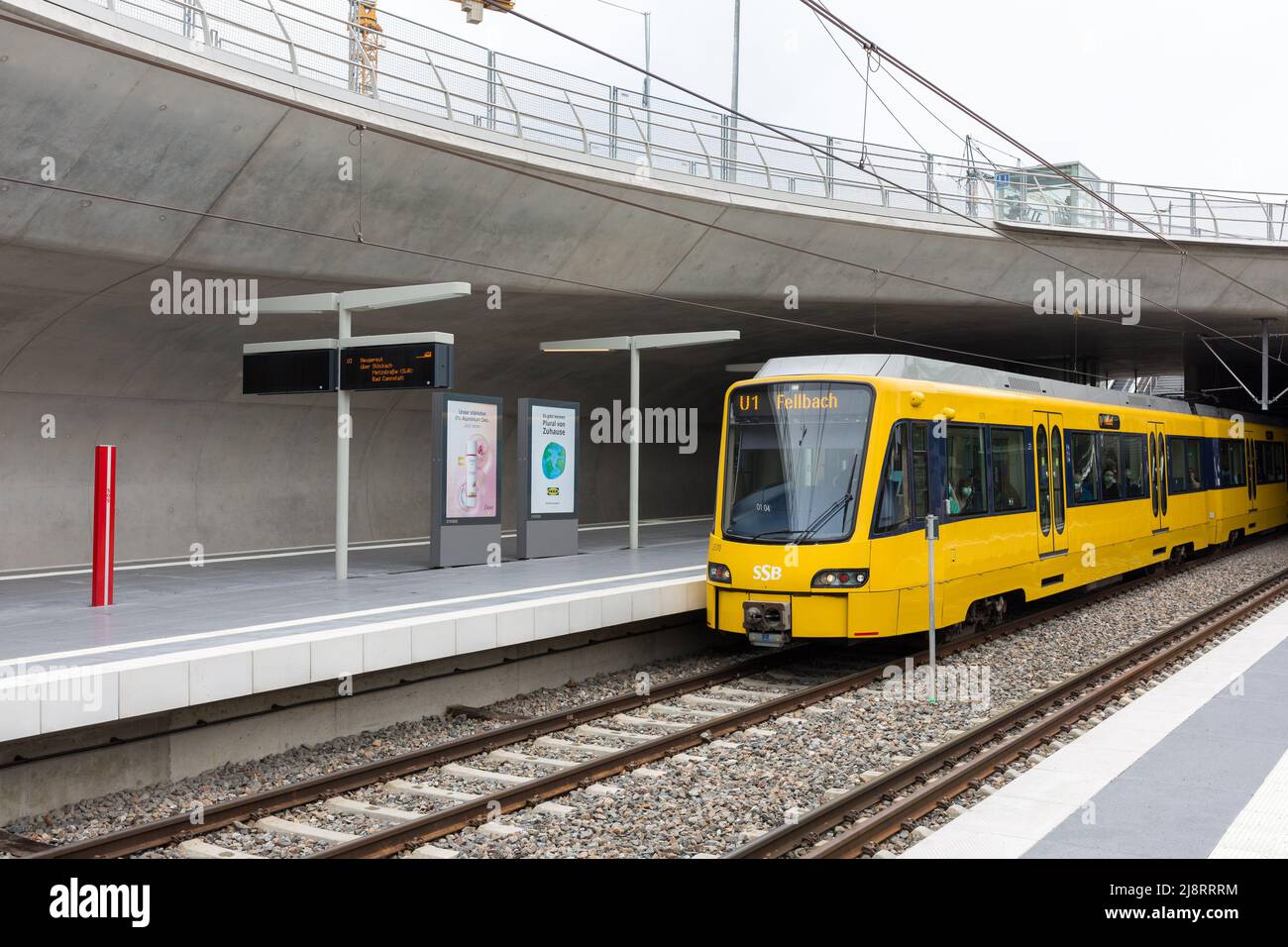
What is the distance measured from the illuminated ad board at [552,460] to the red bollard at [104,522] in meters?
6.04

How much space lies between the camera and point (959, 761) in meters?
8.27

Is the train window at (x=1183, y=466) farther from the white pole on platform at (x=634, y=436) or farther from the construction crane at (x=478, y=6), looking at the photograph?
the construction crane at (x=478, y=6)

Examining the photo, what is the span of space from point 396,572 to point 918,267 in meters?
12.9

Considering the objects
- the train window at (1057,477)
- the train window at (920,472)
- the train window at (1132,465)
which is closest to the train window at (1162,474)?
the train window at (1132,465)

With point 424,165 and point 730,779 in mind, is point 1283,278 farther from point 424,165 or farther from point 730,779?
point 730,779

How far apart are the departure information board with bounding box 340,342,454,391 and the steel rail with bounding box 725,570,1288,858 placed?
22.2ft

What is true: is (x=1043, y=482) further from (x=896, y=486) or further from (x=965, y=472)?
(x=896, y=486)

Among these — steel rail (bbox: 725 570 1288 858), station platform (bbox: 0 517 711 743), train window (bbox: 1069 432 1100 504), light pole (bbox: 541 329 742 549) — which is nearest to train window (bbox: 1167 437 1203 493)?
train window (bbox: 1069 432 1100 504)

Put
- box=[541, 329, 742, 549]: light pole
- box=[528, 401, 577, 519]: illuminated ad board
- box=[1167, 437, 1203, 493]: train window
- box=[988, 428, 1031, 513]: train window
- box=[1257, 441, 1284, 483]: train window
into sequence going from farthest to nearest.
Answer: box=[1257, 441, 1284, 483]: train window < box=[1167, 437, 1203, 493]: train window < box=[541, 329, 742, 549]: light pole < box=[528, 401, 577, 519]: illuminated ad board < box=[988, 428, 1031, 513]: train window

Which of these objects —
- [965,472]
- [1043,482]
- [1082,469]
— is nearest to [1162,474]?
[1082,469]

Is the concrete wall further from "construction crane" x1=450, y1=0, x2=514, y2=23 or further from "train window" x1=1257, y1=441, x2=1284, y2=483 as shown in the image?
"train window" x1=1257, y1=441, x2=1284, y2=483

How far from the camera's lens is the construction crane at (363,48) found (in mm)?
14008

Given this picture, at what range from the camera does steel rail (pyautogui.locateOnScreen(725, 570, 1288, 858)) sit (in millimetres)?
6316
